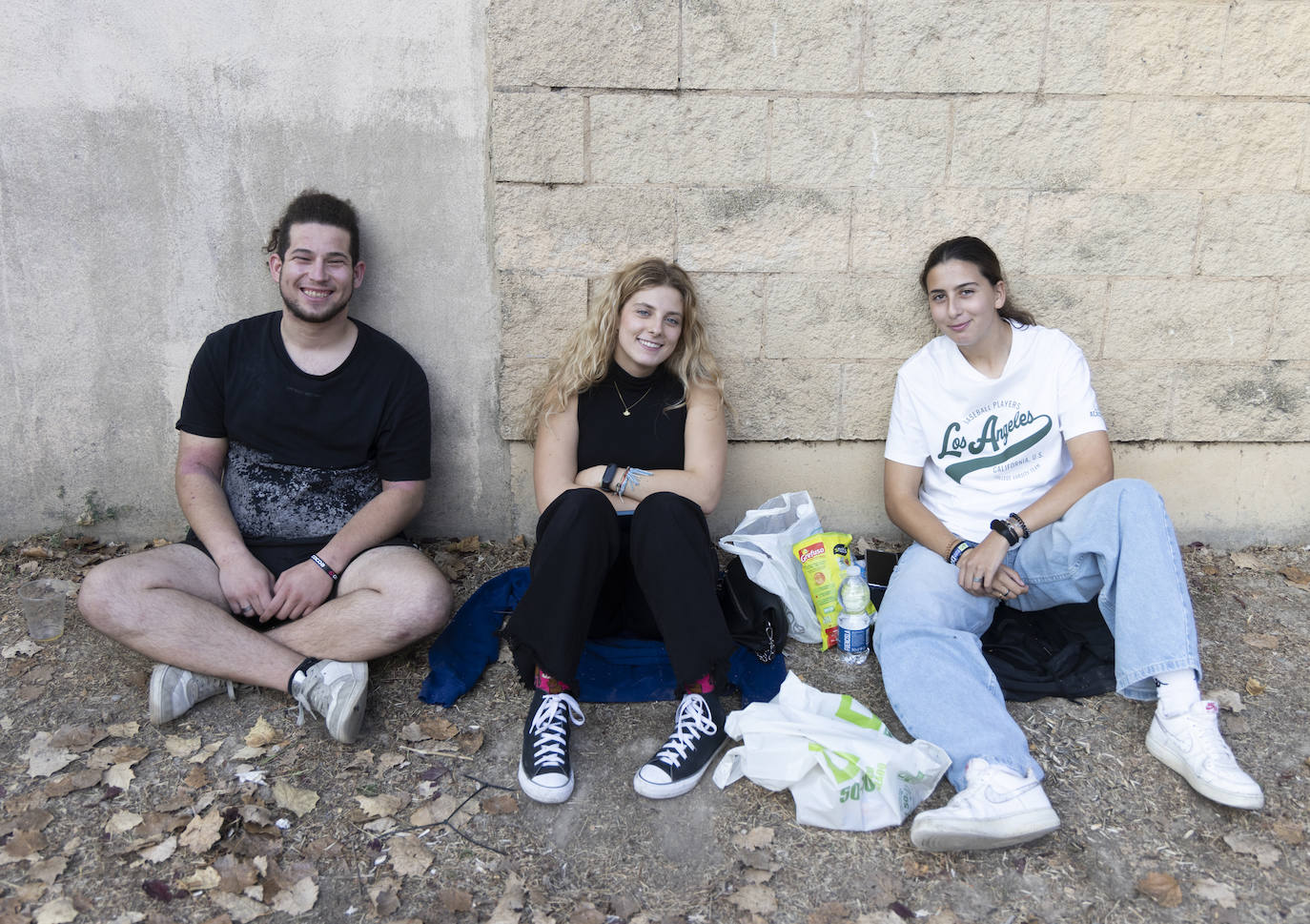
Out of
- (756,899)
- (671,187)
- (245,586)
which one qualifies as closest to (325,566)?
(245,586)

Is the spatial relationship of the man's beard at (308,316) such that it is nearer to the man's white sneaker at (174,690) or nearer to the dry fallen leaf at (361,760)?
the man's white sneaker at (174,690)

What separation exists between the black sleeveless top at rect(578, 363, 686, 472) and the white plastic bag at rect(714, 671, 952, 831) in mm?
1111

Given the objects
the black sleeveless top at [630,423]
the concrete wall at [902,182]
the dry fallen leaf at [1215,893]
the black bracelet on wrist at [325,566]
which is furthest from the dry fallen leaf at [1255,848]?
the black bracelet on wrist at [325,566]

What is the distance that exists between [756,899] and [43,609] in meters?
2.69

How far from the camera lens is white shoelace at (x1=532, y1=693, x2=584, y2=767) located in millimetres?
2564

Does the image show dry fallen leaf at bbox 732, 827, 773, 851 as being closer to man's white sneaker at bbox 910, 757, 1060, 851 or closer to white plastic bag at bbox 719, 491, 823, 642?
man's white sneaker at bbox 910, 757, 1060, 851

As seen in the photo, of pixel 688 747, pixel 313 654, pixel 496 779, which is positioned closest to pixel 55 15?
pixel 313 654

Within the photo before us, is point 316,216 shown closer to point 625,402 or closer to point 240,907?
point 625,402

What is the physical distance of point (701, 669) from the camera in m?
2.63

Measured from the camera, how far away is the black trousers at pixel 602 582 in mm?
2648

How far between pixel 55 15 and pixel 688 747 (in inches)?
139

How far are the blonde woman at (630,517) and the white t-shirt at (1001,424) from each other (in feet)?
2.64

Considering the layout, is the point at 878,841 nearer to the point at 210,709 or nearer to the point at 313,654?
the point at 313,654

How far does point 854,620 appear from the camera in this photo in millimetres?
3205
